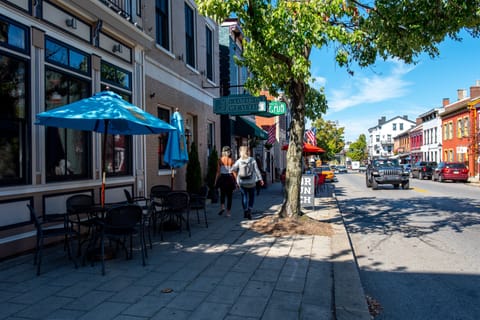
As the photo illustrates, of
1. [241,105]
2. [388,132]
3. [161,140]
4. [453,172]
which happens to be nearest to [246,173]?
[241,105]

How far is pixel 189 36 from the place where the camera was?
12.8 metres

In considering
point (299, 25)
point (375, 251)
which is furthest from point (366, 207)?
point (299, 25)

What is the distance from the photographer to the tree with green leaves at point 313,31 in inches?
255

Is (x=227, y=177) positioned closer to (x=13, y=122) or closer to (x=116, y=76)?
(x=116, y=76)

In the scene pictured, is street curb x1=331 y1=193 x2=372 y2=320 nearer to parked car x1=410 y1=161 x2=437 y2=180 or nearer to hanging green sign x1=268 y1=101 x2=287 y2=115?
hanging green sign x1=268 y1=101 x2=287 y2=115

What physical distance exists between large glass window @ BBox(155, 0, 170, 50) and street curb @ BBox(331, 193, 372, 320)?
7.50 meters

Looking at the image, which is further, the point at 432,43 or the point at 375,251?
the point at 432,43

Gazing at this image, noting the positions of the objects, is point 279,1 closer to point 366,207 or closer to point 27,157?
point 27,157

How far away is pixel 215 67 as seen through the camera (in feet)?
50.5

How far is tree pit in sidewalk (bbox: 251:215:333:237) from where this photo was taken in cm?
731

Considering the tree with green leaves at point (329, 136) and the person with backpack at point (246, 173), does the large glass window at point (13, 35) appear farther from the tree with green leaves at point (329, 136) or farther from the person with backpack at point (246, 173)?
the tree with green leaves at point (329, 136)

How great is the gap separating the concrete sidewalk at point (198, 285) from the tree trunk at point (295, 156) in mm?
1607

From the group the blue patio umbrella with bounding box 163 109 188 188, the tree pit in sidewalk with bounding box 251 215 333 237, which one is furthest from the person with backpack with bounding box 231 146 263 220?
the blue patio umbrella with bounding box 163 109 188 188

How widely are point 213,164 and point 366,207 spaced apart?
555cm
